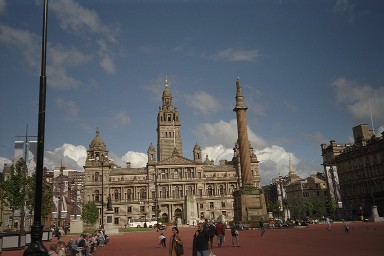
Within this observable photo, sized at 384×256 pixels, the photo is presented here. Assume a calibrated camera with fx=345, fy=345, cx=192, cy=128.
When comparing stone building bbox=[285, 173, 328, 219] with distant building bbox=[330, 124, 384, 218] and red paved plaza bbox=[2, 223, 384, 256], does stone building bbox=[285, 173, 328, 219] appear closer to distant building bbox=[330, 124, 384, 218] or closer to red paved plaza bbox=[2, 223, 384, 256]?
distant building bbox=[330, 124, 384, 218]

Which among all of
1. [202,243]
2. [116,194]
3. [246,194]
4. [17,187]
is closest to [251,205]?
[246,194]

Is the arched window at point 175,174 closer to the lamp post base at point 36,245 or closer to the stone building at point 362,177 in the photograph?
the stone building at point 362,177

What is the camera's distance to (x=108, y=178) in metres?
108

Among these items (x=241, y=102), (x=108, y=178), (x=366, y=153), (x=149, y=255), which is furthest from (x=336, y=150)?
(x=149, y=255)

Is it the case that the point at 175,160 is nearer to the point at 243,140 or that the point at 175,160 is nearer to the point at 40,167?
the point at 243,140

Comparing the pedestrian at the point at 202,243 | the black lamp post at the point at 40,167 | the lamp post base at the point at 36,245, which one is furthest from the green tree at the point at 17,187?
the lamp post base at the point at 36,245

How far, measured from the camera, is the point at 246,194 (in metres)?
45.8

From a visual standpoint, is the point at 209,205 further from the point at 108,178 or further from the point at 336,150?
the point at 336,150

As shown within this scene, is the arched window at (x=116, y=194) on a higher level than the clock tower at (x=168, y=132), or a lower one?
lower

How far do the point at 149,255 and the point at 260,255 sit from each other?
23.6 ft

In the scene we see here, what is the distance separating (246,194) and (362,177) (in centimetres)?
4183

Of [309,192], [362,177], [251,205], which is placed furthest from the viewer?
[309,192]

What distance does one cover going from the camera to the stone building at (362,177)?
68.9 metres

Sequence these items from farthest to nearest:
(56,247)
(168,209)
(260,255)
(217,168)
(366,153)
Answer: (217,168) < (168,209) < (366,153) < (260,255) < (56,247)
